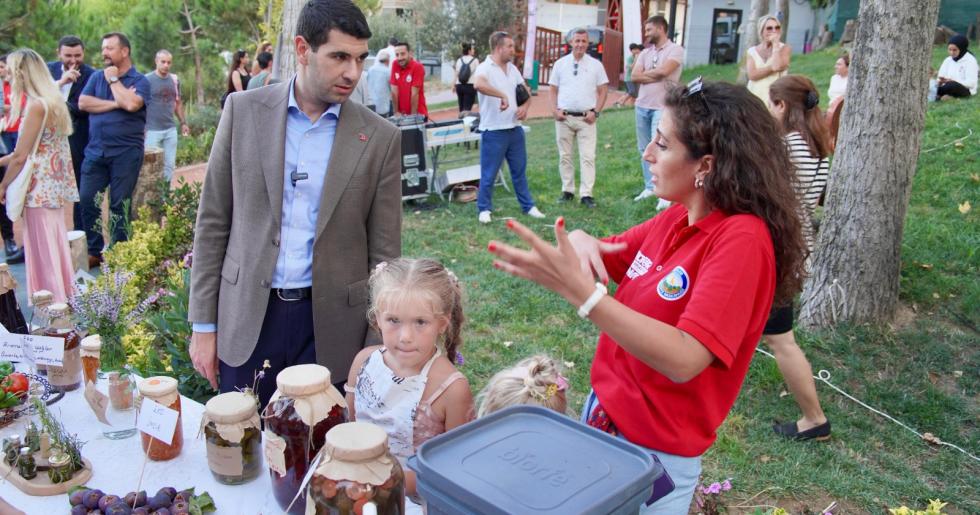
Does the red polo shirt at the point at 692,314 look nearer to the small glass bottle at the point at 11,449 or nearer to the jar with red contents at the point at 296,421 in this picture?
the jar with red contents at the point at 296,421

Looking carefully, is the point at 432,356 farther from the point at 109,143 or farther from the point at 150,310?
the point at 109,143

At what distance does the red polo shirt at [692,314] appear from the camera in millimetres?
1528

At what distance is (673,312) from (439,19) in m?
24.8

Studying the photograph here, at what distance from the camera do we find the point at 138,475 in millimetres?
1938

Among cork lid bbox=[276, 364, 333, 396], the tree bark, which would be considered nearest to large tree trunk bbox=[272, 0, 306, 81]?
cork lid bbox=[276, 364, 333, 396]

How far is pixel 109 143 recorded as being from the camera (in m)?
6.37

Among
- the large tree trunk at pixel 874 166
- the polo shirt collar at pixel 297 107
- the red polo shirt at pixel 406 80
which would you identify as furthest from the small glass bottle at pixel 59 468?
the red polo shirt at pixel 406 80

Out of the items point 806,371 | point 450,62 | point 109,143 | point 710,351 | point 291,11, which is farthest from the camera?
point 450,62

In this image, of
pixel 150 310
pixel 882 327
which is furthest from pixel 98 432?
pixel 882 327

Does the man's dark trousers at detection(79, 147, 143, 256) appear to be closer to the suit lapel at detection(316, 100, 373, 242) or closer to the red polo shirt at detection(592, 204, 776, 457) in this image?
the suit lapel at detection(316, 100, 373, 242)

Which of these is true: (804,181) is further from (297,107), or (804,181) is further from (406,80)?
(406,80)

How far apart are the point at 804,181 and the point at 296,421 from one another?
113 inches

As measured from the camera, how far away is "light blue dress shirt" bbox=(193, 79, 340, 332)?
244 centimetres

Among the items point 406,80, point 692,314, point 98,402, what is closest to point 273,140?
point 98,402
